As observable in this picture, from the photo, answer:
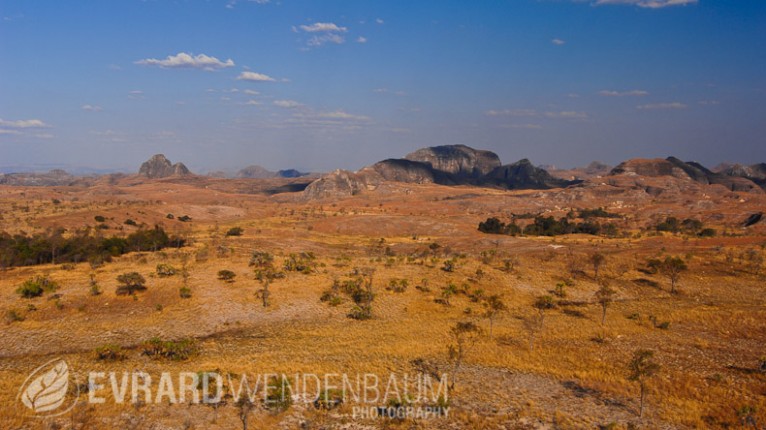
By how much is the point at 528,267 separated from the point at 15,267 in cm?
4844

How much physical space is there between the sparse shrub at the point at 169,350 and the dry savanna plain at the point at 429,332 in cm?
10

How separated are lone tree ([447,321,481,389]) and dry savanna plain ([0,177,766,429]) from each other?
23 cm

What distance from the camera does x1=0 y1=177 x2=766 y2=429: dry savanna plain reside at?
1725 cm

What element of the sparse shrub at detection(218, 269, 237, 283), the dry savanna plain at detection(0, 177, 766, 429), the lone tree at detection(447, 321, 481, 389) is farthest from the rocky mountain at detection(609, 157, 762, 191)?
the sparse shrub at detection(218, 269, 237, 283)

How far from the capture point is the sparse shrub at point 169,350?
2191 cm

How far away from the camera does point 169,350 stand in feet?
72.4

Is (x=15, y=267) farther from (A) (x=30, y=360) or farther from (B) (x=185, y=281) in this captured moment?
(A) (x=30, y=360)

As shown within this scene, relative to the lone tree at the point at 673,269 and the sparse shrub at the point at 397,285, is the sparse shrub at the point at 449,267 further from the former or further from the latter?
the lone tree at the point at 673,269

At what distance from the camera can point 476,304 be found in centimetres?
3322

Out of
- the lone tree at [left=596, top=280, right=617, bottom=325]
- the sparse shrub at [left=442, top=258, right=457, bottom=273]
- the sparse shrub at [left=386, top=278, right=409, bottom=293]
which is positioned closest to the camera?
the lone tree at [left=596, top=280, right=617, bottom=325]

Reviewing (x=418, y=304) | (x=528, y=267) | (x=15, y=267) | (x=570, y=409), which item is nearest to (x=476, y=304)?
(x=418, y=304)

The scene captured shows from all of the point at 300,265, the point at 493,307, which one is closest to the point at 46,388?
the point at 300,265

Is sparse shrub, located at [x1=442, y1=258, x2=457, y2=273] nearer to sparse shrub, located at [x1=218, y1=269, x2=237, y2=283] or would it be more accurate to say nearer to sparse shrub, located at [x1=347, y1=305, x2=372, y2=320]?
sparse shrub, located at [x1=347, y1=305, x2=372, y2=320]

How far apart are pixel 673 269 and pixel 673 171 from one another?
147264 mm
